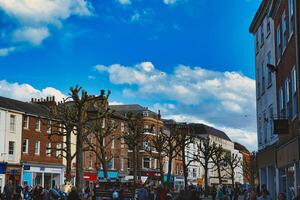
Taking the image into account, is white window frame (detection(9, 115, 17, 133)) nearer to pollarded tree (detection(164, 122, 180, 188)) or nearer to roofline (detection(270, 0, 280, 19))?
pollarded tree (detection(164, 122, 180, 188))

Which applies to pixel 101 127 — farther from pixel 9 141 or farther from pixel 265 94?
pixel 265 94

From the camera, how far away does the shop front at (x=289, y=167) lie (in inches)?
749

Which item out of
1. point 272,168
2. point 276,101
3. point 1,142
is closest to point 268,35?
point 276,101

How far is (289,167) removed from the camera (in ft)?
70.9

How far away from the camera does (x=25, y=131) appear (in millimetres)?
58531

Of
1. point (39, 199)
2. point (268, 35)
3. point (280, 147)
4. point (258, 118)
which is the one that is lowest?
point (39, 199)

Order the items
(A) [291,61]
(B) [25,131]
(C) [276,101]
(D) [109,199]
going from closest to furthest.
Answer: (A) [291,61] < (C) [276,101] < (D) [109,199] < (B) [25,131]

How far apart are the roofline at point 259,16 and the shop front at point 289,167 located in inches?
349

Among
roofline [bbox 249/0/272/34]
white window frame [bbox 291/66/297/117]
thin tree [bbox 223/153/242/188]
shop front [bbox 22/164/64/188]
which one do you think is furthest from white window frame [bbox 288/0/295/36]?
thin tree [bbox 223/153/242/188]

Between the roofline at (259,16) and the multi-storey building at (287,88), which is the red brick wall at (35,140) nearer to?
the roofline at (259,16)

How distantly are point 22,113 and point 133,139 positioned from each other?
14.4 metres

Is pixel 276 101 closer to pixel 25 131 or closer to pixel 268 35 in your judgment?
pixel 268 35

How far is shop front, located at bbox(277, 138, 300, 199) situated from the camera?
1903 cm

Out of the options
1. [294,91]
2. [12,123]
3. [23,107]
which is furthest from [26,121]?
[294,91]
